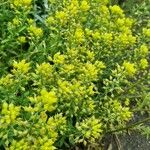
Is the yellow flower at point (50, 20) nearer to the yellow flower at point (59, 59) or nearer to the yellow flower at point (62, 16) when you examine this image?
the yellow flower at point (62, 16)

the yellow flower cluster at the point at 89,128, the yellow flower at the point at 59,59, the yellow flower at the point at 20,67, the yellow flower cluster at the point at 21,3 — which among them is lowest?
the yellow flower cluster at the point at 89,128

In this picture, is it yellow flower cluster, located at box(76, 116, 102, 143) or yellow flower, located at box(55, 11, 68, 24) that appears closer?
yellow flower cluster, located at box(76, 116, 102, 143)

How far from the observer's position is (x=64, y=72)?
122 inches

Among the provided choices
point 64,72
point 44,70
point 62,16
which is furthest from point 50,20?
point 44,70

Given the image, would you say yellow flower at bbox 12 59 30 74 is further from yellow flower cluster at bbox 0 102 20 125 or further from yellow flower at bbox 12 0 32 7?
yellow flower at bbox 12 0 32 7

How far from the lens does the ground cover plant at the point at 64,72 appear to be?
2664 millimetres

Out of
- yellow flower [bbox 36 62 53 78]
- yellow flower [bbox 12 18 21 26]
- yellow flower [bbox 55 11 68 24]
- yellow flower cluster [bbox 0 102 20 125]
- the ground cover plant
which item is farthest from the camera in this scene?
yellow flower [bbox 55 11 68 24]

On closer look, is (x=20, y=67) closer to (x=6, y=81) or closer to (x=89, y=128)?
(x=6, y=81)

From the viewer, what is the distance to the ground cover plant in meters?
2.66

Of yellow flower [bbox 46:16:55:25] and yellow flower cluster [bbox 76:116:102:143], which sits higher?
yellow flower [bbox 46:16:55:25]

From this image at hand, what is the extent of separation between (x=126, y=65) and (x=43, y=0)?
3.69 ft

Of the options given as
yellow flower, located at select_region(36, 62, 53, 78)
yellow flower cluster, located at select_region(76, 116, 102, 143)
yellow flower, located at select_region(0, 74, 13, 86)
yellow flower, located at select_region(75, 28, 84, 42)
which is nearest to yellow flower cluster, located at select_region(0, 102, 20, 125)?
yellow flower, located at select_region(0, 74, 13, 86)

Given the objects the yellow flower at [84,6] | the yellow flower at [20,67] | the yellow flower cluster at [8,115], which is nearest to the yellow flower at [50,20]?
the yellow flower at [84,6]

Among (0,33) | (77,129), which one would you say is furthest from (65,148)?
(0,33)
